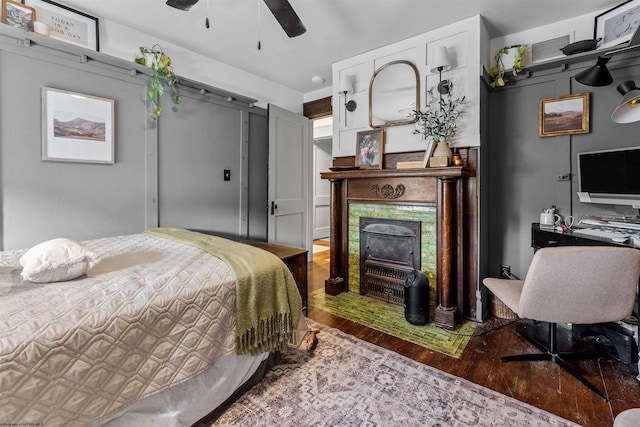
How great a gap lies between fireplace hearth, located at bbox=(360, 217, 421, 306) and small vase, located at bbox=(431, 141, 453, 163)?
0.66 metres

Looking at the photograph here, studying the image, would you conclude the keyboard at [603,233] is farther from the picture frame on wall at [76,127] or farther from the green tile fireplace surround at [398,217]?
the picture frame on wall at [76,127]

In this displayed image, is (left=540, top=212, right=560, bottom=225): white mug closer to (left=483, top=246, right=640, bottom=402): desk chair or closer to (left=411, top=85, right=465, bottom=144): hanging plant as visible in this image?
(left=483, top=246, right=640, bottom=402): desk chair

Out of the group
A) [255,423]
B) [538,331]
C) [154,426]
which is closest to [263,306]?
[255,423]

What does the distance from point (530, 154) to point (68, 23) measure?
4.20 m

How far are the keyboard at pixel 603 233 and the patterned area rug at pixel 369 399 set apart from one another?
1313mm

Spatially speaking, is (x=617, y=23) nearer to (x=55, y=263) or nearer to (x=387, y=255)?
(x=387, y=255)

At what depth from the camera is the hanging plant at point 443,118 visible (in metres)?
2.62

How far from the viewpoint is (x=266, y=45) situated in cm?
307

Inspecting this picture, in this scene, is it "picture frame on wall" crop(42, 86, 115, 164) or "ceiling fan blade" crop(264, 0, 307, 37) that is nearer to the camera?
"ceiling fan blade" crop(264, 0, 307, 37)

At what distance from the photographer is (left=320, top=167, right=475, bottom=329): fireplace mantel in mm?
2508

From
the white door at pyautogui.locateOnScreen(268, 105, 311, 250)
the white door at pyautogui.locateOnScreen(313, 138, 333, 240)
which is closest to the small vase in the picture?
the white door at pyautogui.locateOnScreen(268, 105, 311, 250)

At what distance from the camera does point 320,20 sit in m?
2.60

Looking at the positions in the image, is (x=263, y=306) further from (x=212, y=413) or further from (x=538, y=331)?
(x=538, y=331)

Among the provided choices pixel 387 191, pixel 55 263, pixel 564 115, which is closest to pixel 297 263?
pixel 387 191
